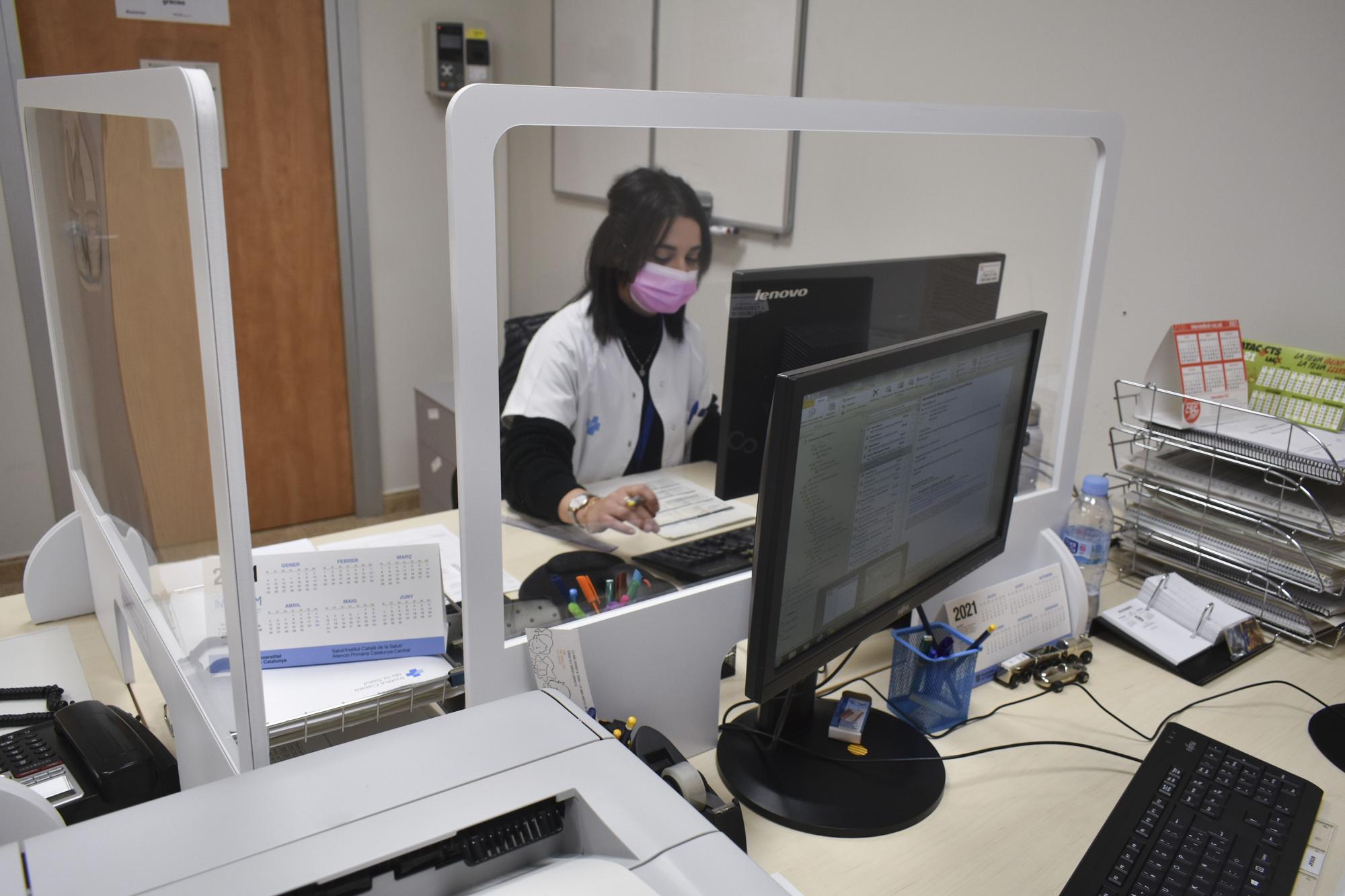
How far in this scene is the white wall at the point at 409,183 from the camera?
321 cm

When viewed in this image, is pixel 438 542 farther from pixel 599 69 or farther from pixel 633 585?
pixel 599 69

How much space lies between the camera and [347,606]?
3.30 ft

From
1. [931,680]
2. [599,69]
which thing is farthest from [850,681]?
[599,69]

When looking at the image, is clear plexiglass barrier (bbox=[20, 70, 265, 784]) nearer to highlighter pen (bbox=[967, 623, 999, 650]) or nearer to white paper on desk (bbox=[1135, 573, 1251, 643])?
highlighter pen (bbox=[967, 623, 999, 650])

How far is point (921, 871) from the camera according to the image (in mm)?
933

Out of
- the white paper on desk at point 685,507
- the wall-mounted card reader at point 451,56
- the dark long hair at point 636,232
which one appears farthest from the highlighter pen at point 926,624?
the wall-mounted card reader at point 451,56

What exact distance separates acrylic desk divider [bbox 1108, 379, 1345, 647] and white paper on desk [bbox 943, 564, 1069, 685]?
1.05ft

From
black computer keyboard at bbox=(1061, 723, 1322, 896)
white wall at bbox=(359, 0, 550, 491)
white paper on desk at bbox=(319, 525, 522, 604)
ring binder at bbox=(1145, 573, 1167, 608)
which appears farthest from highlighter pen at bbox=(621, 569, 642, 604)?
white wall at bbox=(359, 0, 550, 491)

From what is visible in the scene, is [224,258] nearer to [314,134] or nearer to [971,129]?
[971,129]

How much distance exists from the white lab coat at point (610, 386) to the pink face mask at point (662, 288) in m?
0.07

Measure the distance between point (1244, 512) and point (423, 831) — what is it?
1353mm

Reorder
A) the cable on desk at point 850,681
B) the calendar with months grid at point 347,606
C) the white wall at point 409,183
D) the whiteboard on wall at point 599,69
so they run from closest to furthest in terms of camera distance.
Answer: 1. the calendar with months grid at point 347,606
2. the cable on desk at point 850,681
3. the whiteboard on wall at point 599,69
4. the white wall at point 409,183

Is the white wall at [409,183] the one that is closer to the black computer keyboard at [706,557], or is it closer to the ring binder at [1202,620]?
the black computer keyboard at [706,557]

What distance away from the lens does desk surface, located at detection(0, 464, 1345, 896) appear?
3.08 feet
